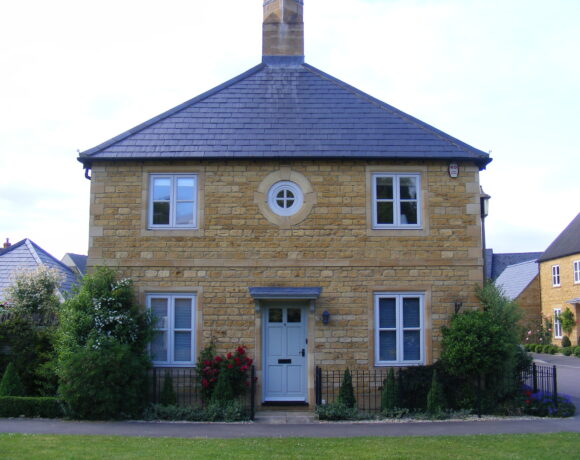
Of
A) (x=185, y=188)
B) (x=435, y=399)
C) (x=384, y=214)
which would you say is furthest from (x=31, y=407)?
(x=384, y=214)

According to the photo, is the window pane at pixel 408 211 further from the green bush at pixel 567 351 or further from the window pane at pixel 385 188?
the green bush at pixel 567 351

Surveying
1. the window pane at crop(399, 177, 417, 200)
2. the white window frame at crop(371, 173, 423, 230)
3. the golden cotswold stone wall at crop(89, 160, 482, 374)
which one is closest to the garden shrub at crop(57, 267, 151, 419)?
the golden cotswold stone wall at crop(89, 160, 482, 374)

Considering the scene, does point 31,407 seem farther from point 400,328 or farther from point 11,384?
point 400,328

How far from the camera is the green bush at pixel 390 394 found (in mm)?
14328

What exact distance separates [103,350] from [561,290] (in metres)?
35.0

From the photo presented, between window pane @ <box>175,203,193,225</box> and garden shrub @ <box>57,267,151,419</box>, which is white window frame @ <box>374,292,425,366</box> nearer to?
window pane @ <box>175,203,193,225</box>

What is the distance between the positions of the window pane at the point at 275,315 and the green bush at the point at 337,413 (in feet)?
7.79

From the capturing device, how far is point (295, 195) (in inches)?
614

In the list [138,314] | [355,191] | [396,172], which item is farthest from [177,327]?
[396,172]

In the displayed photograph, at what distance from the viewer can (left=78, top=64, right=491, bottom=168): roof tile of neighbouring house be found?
15.6 meters

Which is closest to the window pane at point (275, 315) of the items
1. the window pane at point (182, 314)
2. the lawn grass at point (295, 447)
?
the window pane at point (182, 314)

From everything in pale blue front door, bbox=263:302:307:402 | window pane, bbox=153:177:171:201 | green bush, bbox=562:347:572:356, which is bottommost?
green bush, bbox=562:347:572:356

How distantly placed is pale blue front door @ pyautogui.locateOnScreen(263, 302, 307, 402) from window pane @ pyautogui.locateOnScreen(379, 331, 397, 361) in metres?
1.76

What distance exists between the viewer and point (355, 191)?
15.6m
